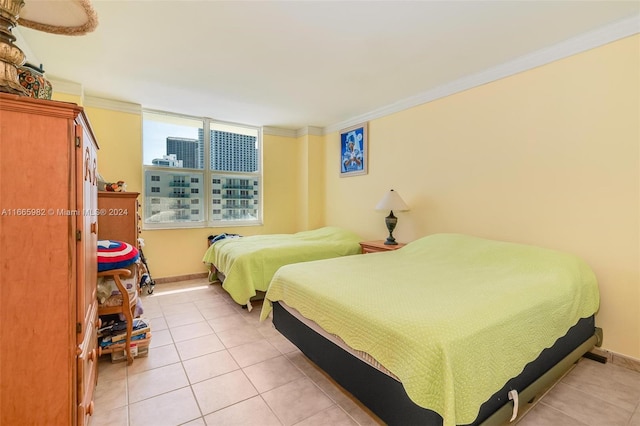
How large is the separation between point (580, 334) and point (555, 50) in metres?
2.22

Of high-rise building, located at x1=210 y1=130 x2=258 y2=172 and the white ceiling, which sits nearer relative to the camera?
the white ceiling

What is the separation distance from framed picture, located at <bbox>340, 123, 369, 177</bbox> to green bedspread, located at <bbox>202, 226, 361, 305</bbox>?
3.19ft

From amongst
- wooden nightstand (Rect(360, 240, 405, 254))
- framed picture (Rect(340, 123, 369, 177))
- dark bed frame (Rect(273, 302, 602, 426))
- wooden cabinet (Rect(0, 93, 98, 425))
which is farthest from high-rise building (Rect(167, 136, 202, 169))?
wooden cabinet (Rect(0, 93, 98, 425))

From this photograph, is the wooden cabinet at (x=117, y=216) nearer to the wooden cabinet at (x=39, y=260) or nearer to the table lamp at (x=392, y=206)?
the wooden cabinet at (x=39, y=260)

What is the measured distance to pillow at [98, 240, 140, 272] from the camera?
185cm

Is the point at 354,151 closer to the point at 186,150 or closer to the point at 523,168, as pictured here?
the point at 523,168

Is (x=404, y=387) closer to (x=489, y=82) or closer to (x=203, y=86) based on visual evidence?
(x=489, y=82)

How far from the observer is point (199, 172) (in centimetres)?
451

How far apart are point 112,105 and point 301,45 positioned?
2893 mm

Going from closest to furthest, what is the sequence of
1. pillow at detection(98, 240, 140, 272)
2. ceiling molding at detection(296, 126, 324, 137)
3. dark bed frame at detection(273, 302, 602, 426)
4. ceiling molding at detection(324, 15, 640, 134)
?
1. dark bed frame at detection(273, 302, 602, 426)
2. pillow at detection(98, 240, 140, 272)
3. ceiling molding at detection(324, 15, 640, 134)
4. ceiling molding at detection(296, 126, 324, 137)

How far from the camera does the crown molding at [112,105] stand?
3.57 metres

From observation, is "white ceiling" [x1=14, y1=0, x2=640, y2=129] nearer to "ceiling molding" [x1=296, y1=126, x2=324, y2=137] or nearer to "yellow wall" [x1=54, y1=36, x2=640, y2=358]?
"yellow wall" [x1=54, y1=36, x2=640, y2=358]

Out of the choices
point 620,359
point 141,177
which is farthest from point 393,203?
point 141,177

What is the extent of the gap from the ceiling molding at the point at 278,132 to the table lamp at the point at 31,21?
12.5 ft
